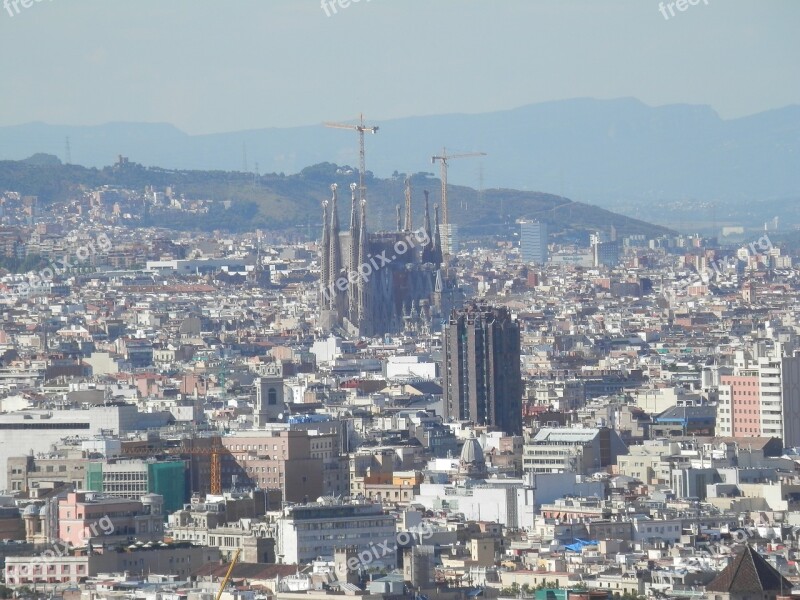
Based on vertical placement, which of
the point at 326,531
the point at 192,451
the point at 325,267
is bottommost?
the point at 326,531

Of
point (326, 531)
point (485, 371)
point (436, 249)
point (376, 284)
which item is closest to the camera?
point (326, 531)

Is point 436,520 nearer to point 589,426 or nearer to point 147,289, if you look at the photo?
point 589,426

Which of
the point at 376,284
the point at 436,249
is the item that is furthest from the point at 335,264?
the point at 436,249

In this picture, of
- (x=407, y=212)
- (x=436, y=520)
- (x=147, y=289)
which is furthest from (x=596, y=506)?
(x=147, y=289)

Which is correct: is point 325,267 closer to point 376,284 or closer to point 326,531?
point 376,284

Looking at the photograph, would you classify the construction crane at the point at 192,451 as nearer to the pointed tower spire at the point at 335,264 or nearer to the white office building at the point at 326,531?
the white office building at the point at 326,531

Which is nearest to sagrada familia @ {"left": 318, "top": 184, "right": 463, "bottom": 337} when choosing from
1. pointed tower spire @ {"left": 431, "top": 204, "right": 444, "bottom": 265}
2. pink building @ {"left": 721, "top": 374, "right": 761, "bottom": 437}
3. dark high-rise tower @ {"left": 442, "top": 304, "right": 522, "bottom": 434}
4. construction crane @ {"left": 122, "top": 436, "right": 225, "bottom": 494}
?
pointed tower spire @ {"left": 431, "top": 204, "right": 444, "bottom": 265}

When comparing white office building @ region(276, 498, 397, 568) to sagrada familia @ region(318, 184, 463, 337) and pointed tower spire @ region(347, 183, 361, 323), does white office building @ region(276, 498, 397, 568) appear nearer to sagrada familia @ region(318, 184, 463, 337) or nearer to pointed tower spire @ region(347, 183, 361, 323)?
sagrada familia @ region(318, 184, 463, 337)
